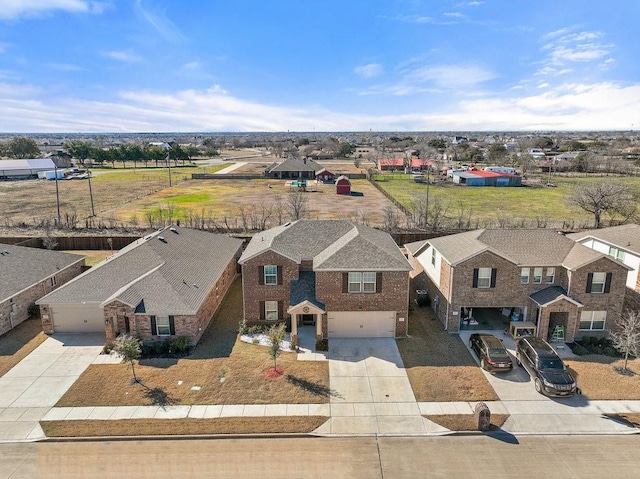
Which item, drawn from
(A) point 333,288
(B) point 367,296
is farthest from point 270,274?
(B) point 367,296

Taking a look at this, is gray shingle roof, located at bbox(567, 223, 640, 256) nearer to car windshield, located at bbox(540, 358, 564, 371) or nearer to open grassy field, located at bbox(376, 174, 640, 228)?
car windshield, located at bbox(540, 358, 564, 371)

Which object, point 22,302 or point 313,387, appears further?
point 22,302

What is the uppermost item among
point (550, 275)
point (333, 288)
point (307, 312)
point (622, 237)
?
point (622, 237)

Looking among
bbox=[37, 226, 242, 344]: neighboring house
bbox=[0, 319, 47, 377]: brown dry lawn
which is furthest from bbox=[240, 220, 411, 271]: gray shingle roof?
bbox=[0, 319, 47, 377]: brown dry lawn

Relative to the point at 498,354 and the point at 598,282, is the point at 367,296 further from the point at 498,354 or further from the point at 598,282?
the point at 598,282

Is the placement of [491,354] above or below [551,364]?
below

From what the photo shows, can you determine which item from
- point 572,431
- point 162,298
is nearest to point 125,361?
point 162,298
